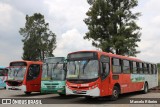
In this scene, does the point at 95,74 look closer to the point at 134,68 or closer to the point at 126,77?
the point at 126,77

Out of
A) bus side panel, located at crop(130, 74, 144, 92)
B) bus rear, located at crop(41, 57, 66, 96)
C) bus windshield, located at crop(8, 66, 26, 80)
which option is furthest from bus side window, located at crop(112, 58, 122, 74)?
bus windshield, located at crop(8, 66, 26, 80)

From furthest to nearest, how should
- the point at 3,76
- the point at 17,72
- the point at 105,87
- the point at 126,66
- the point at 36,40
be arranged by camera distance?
the point at 36,40 < the point at 3,76 < the point at 17,72 < the point at 126,66 < the point at 105,87

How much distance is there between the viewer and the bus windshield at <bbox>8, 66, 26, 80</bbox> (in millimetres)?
25142

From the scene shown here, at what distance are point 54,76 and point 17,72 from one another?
12.6ft

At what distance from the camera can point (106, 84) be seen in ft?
62.8

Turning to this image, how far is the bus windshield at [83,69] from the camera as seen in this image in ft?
61.1

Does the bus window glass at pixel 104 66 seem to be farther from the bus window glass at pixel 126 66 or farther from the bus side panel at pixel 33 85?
the bus side panel at pixel 33 85

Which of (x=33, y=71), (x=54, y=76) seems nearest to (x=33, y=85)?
(x=33, y=71)

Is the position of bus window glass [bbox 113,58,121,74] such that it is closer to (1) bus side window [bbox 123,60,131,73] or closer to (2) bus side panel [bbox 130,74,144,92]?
(1) bus side window [bbox 123,60,131,73]

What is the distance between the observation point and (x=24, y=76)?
2500 cm

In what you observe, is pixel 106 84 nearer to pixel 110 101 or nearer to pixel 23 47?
pixel 110 101

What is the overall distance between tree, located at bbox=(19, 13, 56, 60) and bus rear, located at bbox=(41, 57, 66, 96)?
145 ft

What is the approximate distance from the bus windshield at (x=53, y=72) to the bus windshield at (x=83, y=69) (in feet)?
10.7

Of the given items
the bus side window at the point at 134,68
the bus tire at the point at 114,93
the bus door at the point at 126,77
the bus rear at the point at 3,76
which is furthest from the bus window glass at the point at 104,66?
the bus rear at the point at 3,76
